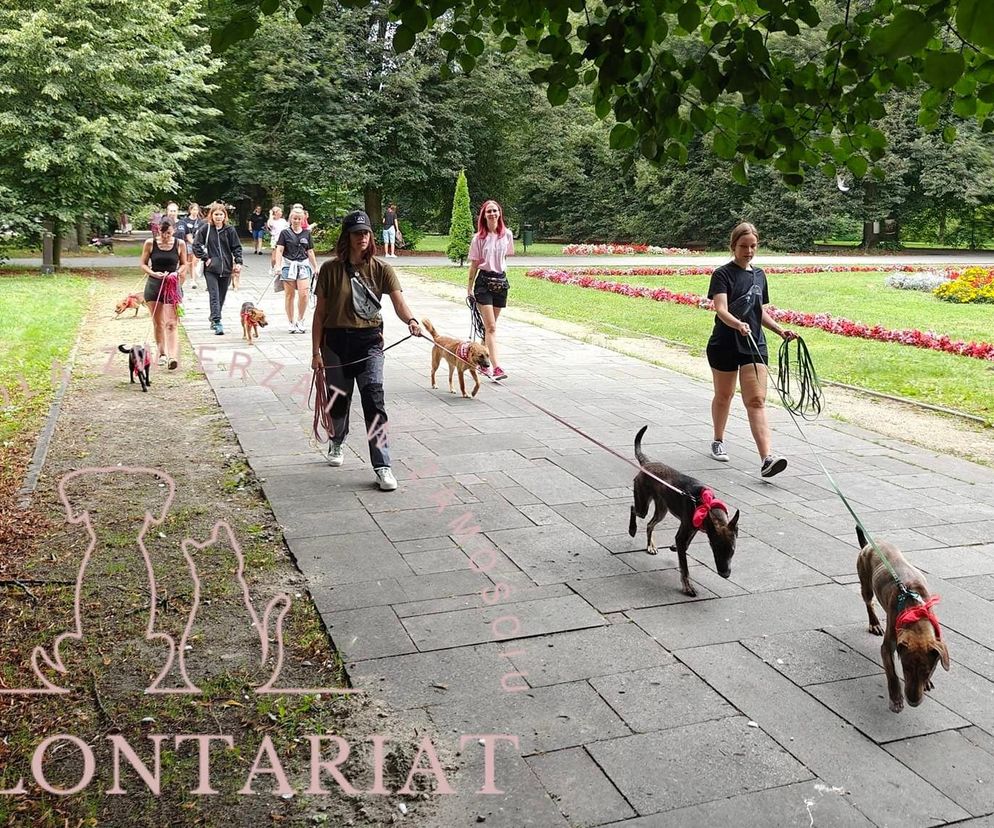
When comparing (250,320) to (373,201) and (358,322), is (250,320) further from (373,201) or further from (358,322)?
(373,201)

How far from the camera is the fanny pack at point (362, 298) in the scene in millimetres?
6742

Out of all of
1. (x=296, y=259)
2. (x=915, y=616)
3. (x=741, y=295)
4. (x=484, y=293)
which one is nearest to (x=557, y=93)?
(x=915, y=616)

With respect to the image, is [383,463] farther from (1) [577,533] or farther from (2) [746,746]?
(2) [746,746]

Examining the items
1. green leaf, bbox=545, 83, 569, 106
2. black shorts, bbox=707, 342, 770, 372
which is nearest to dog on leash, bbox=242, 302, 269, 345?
black shorts, bbox=707, 342, 770, 372

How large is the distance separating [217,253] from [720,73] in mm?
11045

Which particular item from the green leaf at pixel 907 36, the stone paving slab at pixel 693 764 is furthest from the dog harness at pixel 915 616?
the green leaf at pixel 907 36

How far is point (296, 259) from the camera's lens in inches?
552

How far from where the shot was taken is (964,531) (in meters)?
6.11

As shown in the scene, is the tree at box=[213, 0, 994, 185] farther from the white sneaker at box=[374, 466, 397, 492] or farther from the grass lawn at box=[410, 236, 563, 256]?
the grass lawn at box=[410, 236, 563, 256]

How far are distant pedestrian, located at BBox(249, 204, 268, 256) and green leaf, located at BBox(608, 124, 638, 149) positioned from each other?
3424 centimetres

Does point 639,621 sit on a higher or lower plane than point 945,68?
lower

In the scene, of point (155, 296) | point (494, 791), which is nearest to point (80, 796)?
point (494, 791)

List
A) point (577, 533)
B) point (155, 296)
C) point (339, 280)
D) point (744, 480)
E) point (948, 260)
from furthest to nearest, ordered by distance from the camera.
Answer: point (948, 260), point (155, 296), point (744, 480), point (339, 280), point (577, 533)

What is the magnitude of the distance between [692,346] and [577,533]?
29.4 feet
